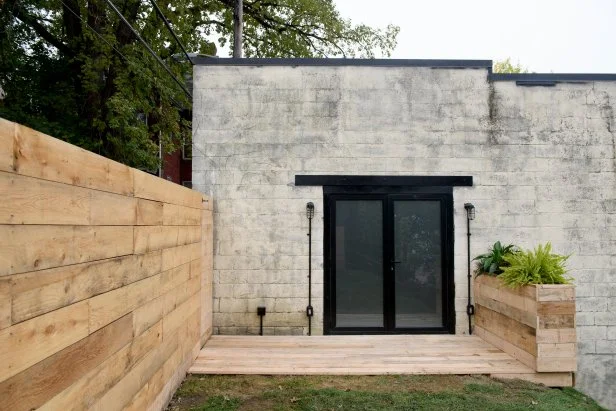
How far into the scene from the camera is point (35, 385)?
1.77 m

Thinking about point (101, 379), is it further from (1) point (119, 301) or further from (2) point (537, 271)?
(2) point (537, 271)

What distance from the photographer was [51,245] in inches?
74.2

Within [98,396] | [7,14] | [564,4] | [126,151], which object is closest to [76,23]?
[7,14]

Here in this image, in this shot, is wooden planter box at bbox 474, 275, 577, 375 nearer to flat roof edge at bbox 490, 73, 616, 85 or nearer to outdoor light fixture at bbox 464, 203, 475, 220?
outdoor light fixture at bbox 464, 203, 475, 220

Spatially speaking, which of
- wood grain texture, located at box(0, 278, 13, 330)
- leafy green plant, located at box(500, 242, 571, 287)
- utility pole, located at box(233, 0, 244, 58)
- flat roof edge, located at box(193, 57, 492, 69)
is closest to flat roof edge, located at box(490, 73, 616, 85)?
flat roof edge, located at box(193, 57, 492, 69)

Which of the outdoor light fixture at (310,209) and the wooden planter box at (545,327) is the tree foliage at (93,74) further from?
the wooden planter box at (545,327)

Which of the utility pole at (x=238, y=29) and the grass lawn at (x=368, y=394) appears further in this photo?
the utility pole at (x=238, y=29)

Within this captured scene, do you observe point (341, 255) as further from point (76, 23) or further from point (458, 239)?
point (76, 23)

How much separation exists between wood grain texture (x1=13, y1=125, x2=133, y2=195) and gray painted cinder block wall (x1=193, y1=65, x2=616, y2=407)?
155 inches

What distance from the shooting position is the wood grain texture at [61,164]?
67.0 inches

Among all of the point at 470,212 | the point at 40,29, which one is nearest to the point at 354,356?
the point at 470,212

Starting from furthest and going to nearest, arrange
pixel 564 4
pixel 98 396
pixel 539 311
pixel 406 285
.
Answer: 1. pixel 564 4
2. pixel 406 285
3. pixel 539 311
4. pixel 98 396

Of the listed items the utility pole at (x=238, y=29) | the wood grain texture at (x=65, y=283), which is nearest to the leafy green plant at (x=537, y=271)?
the wood grain texture at (x=65, y=283)

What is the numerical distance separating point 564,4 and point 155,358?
17.5 metres
